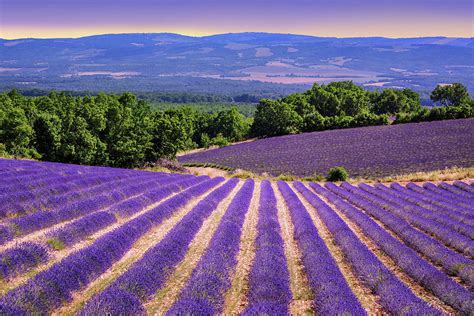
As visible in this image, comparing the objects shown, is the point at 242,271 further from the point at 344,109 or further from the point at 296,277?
the point at 344,109

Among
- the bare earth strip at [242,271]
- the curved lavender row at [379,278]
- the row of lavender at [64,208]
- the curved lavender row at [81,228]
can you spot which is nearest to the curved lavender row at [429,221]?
the curved lavender row at [379,278]

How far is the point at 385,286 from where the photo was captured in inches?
332

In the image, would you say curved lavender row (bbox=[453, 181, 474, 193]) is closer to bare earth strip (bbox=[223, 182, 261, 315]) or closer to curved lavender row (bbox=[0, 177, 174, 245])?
bare earth strip (bbox=[223, 182, 261, 315])

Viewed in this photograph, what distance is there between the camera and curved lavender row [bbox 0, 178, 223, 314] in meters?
6.31

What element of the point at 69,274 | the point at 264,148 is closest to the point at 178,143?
the point at 264,148

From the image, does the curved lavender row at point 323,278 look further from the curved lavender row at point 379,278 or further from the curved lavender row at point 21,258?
the curved lavender row at point 21,258

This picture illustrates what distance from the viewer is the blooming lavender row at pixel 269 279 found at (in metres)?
7.05

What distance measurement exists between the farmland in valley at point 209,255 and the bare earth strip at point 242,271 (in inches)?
1.6

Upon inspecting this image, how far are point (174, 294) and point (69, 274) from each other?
216 centimetres

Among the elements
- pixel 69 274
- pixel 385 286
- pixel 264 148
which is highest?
pixel 69 274

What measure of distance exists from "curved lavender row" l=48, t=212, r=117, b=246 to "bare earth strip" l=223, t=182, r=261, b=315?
4408mm

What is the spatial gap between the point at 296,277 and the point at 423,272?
3.13 m

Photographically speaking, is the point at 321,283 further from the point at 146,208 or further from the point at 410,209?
the point at 410,209

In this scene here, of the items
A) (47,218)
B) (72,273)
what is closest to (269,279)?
(72,273)
